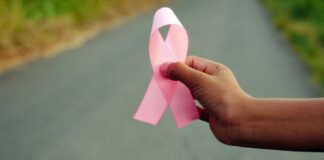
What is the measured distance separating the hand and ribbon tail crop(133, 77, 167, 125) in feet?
0.16

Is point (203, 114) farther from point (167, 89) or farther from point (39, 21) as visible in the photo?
point (39, 21)

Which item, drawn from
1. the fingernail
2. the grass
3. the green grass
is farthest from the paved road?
the fingernail

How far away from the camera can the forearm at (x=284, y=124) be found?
1.71 metres

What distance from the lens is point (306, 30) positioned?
17250mm

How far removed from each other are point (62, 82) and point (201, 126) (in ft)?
7.60

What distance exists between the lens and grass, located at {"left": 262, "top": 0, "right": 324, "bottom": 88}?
1208 centimetres

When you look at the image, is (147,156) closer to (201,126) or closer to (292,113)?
(201,126)

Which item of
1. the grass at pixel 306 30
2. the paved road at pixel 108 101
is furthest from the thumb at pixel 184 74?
the grass at pixel 306 30

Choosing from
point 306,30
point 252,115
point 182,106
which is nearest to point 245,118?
point 252,115

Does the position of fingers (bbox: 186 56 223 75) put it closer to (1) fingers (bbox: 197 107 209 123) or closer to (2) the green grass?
(1) fingers (bbox: 197 107 209 123)

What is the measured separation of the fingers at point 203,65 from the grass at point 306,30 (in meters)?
8.35

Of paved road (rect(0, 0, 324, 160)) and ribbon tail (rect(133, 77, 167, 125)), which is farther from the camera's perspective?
paved road (rect(0, 0, 324, 160))

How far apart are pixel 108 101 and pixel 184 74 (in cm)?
539

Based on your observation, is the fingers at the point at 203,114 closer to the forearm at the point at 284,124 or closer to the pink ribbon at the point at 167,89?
the pink ribbon at the point at 167,89
